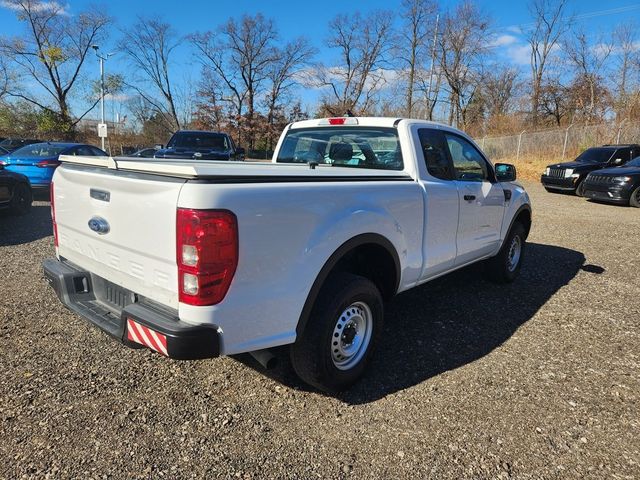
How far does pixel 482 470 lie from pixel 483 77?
44.4 meters

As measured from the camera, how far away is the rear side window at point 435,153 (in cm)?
370

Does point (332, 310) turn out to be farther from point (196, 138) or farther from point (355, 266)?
point (196, 138)

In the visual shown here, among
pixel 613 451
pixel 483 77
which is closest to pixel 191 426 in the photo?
pixel 613 451

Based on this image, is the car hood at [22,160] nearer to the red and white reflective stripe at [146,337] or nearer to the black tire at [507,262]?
the red and white reflective stripe at [146,337]

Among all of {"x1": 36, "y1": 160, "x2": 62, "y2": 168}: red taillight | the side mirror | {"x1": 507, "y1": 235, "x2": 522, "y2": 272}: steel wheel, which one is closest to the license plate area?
the side mirror

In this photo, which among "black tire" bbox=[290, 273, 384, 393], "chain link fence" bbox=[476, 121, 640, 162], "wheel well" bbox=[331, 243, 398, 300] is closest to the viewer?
"black tire" bbox=[290, 273, 384, 393]

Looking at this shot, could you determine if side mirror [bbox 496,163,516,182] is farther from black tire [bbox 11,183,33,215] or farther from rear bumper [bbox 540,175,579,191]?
rear bumper [bbox 540,175,579,191]

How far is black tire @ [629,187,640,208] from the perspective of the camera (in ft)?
42.1

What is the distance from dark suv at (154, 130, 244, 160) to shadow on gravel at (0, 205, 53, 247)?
4182 mm

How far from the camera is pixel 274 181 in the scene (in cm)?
233

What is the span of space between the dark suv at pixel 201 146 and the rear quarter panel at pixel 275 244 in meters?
10.1

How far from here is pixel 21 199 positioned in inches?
313

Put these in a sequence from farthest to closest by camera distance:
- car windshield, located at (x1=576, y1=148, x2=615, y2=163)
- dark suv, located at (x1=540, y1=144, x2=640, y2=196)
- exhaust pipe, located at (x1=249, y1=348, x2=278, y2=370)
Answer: car windshield, located at (x1=576, y1=148, x2=615, y2=163)
dark suv, located at (x1=540, y1=144, x2=640, y2=196)
exhaust pipe, located at (x1=249, y1=348, x2=278, y2=370)

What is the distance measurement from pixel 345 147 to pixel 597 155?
1549 centimetres
